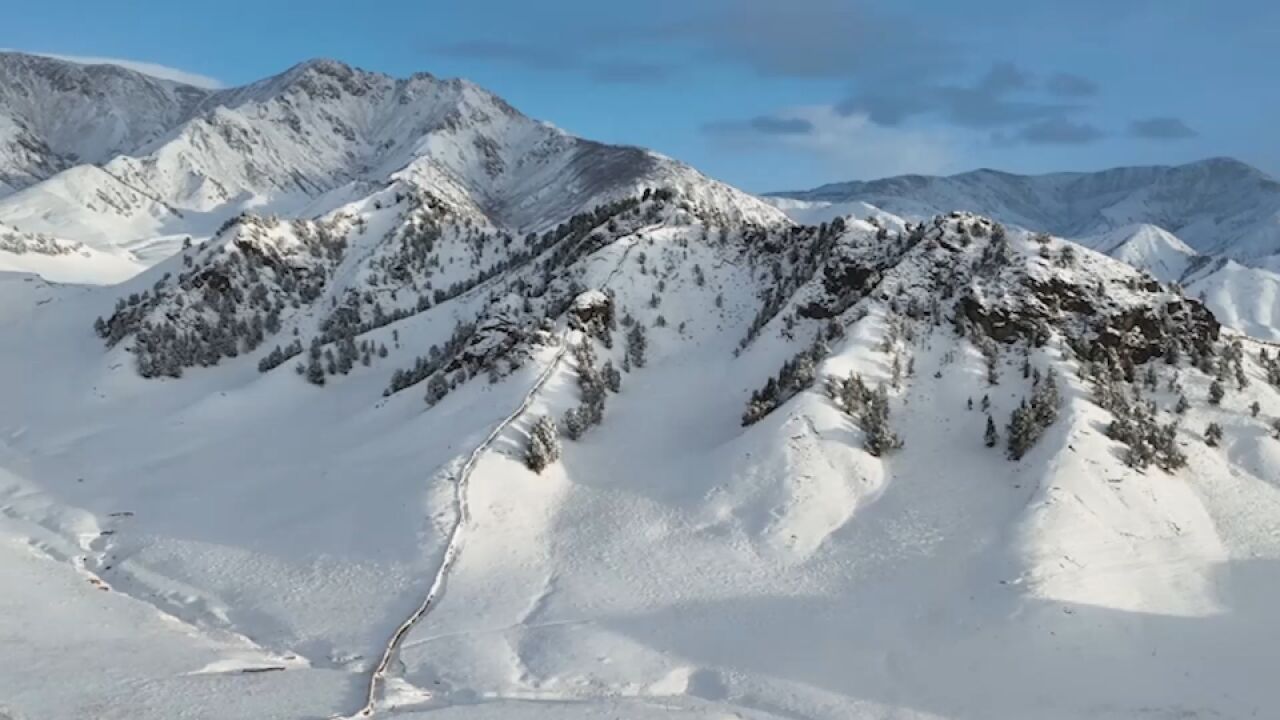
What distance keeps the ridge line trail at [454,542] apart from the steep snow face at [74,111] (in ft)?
565

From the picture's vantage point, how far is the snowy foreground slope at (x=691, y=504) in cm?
1075

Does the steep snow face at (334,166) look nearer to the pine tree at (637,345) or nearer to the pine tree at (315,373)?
the pine tree at (315,373)

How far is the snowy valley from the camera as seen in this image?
10797 mm

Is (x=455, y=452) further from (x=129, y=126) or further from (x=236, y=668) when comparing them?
(x=129, y=126)

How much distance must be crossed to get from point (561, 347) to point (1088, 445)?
10.6 metres

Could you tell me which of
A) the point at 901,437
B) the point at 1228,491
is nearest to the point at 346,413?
the point at 901,437

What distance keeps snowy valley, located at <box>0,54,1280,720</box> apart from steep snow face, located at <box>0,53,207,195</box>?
539 ft

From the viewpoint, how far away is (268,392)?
23.3m

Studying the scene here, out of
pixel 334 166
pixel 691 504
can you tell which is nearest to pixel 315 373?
pixel 691 504

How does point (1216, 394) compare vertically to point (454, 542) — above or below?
above

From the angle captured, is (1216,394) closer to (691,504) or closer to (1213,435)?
(1213,435)

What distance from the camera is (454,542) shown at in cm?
1400

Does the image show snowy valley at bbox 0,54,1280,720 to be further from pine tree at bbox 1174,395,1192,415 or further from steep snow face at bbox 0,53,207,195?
steep snow face at bbox 0,53,207,195

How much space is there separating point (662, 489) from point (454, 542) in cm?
364
